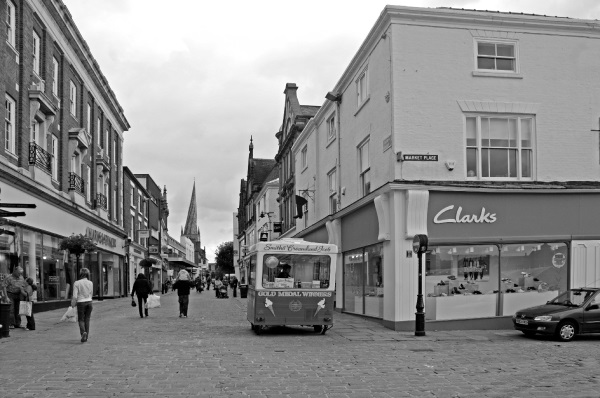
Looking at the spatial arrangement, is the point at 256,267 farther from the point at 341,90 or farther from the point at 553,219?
the point at 341,90

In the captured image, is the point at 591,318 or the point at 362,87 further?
the point at 362,87

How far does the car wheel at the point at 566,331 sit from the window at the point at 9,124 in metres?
17.8

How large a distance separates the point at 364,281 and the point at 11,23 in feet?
49.2

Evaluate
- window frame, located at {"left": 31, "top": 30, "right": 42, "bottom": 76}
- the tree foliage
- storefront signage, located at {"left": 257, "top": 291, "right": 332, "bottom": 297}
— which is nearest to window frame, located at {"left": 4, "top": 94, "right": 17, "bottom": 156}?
window frame, located at {"left": 31, "top": 30, "right": 42, "bottom": 76}

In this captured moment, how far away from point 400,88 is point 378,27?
2185mm

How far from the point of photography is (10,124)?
73.8 feet

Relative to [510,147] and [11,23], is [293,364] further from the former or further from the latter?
[11,23]

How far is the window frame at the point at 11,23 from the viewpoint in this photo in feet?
72.6

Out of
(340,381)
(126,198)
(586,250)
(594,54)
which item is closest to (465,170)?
(586,250)

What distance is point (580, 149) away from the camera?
63.7 feet

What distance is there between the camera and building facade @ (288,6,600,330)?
18.3 m

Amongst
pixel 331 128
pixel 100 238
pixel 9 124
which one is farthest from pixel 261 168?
pixel 9 124

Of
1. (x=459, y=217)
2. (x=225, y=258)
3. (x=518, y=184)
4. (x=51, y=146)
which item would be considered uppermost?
(x=51, y=146)

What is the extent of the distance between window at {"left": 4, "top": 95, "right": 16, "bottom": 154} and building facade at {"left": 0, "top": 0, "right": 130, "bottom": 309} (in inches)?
1.3
